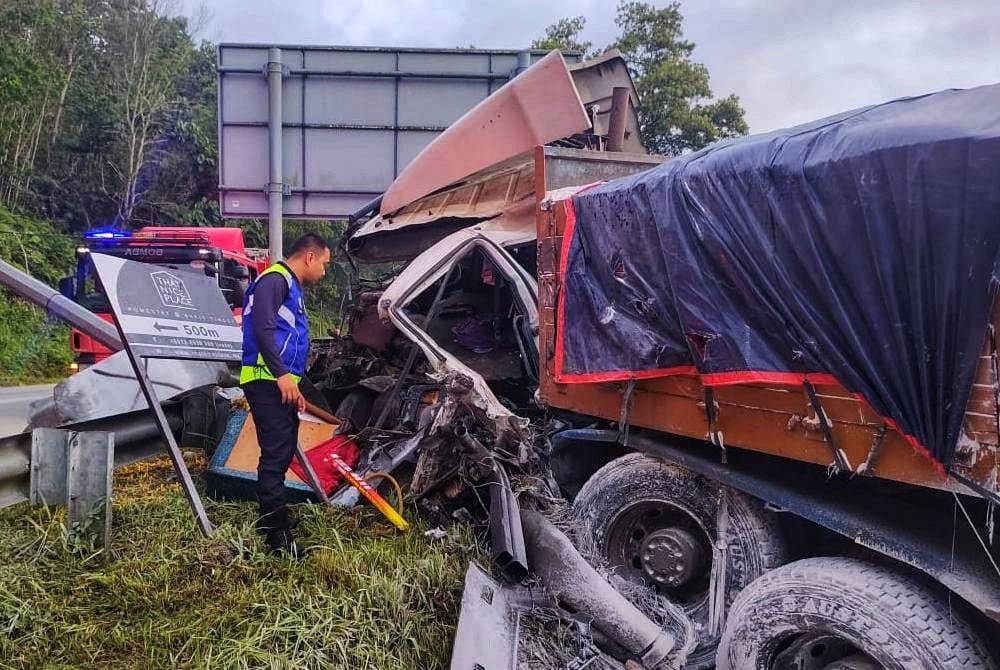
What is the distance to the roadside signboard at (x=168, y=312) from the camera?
303cm

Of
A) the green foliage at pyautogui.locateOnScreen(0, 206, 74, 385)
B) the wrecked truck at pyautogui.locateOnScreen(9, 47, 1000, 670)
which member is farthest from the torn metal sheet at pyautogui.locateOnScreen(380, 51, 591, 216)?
the green foliage at pyautogui.locateOnScreen(0, 206, 74, 385)

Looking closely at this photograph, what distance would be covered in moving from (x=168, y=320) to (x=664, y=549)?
2557mm

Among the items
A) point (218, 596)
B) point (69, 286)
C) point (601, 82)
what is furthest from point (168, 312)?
point (69, 286)

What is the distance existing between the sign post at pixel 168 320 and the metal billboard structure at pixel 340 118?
5.34 metres

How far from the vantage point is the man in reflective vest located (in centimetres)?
320

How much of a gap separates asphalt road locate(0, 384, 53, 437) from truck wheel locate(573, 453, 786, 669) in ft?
16.3

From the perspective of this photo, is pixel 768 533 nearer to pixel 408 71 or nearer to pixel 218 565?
pixel 218 565

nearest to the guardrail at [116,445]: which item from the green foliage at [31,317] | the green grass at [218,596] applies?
the green grass at [218,596]

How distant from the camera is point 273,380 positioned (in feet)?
10.7

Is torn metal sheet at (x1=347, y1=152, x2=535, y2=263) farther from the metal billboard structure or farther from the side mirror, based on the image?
the side mirror

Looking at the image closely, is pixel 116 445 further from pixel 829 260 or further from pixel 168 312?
pixel 829 260

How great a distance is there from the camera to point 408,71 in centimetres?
888

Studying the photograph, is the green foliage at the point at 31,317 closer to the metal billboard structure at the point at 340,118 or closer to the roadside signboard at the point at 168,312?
the metal billboard structure at the point at 340,118

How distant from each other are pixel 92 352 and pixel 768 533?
6.58 m
